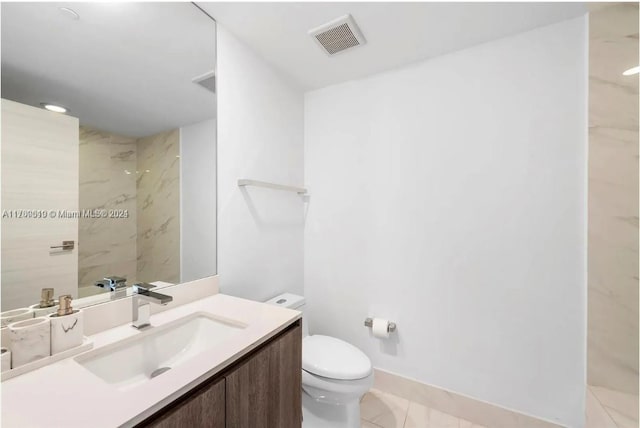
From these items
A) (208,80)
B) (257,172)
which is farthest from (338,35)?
(257,172)

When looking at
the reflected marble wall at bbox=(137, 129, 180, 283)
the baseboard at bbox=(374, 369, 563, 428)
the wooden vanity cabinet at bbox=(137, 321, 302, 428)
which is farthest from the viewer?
the baseboard at bbox=(374, 369, 563, 428)

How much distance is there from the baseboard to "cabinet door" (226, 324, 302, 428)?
3.14 ft

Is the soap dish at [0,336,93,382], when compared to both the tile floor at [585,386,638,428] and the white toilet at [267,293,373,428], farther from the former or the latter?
the tile floor at [585,386,638,428]

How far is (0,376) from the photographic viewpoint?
63 cm

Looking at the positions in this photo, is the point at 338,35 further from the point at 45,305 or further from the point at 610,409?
the point at 610,409

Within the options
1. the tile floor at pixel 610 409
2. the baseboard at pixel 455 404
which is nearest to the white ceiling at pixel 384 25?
the tile floor at pixel 610 409

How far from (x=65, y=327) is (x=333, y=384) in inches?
42.7

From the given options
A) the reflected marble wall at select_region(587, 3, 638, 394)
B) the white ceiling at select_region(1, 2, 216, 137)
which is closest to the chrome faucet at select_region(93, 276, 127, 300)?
the white ceiling at select_region(1, 2, 216, 137)

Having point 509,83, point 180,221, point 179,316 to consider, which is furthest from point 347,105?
point 179,316

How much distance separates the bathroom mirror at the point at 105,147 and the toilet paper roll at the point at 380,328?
43.1 inches

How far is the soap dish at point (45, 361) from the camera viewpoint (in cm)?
65

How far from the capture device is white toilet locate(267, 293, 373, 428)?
1.26m

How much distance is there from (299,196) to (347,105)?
2.54 ft

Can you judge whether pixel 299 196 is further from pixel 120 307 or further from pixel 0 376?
pixel 0 376
